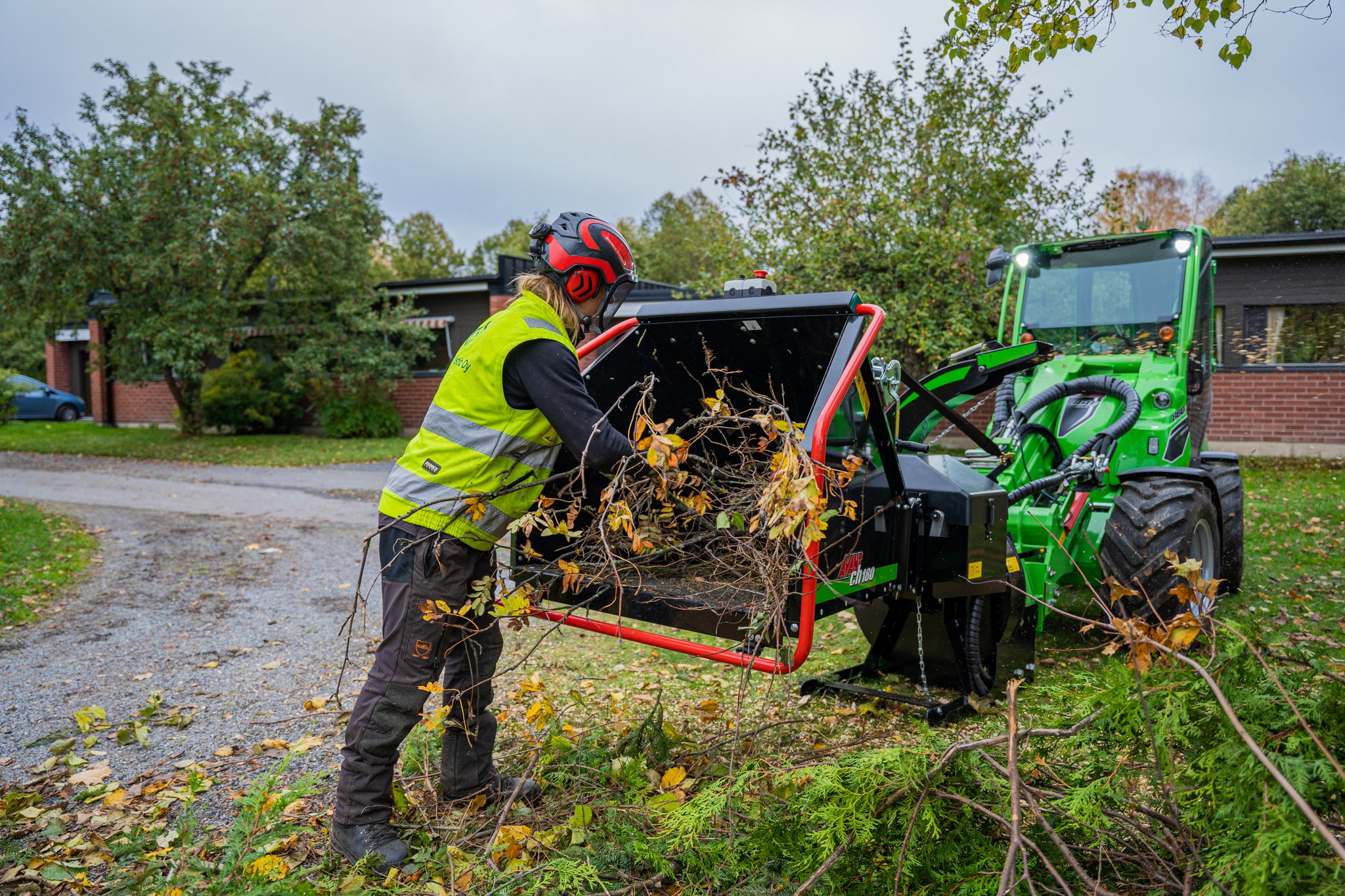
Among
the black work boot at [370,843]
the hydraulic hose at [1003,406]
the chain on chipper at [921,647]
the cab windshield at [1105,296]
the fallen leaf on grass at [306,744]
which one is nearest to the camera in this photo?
the black work boot at [370,843]

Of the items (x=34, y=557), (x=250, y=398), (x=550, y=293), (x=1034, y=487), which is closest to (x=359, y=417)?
(x=250, y=398)

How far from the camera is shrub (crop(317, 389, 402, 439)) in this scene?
1969 centimetres

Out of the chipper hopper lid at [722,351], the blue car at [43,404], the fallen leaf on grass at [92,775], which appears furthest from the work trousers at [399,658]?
the blue car at [43,404]

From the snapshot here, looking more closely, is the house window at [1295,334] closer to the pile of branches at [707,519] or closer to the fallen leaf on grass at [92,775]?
the pile of branches at [707,519]

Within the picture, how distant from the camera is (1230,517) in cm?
593

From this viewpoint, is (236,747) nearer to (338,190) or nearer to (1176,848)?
(1176,848)

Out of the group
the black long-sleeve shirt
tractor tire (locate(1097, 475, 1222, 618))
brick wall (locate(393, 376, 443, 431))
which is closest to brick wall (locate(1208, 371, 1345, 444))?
tractor tire (locate(1097, 475, 1222, 618))

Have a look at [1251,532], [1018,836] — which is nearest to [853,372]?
[1018,836]

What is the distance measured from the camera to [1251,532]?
866 cm

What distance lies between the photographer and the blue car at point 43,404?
26.2 m

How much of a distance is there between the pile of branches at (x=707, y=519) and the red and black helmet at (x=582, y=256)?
0.42m

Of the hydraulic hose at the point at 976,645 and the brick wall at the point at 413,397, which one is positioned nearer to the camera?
the hydraulic hose at the point at 976,645

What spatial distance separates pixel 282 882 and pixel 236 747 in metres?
1.71

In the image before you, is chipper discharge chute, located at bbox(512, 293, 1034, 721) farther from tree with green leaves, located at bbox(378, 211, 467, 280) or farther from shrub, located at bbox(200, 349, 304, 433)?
tree with green leaves, located at bbox(378, 211, 467, 280)
